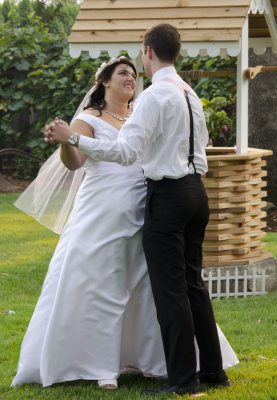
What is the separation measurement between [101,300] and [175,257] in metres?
0.59

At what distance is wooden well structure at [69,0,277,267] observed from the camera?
6281 mm

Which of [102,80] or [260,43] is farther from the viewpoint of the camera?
[260,43]

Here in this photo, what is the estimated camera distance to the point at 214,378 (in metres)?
4.06

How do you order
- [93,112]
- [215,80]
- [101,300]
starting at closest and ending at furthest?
[101,300] < [93,112] < [215,80]

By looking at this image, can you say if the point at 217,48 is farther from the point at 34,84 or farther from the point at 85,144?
the point at 34,84

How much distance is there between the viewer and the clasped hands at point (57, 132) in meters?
3.63

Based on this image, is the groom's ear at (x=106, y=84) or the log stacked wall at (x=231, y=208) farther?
the log stacked wall at (x=231, y=208)

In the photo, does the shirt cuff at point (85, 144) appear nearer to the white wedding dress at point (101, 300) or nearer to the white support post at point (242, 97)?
the white wedding dress at point (101, 300)

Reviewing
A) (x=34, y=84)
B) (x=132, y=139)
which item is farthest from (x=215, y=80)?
(x=132, y=139)

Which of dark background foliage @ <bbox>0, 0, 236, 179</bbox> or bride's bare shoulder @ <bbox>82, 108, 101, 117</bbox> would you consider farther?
dark background foliage @ <bbox>0, 0, 236, 179</bbox>

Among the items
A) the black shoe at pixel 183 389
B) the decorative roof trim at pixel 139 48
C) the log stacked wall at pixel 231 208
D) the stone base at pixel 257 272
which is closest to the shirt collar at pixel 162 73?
the black shoe at pixel 183 389

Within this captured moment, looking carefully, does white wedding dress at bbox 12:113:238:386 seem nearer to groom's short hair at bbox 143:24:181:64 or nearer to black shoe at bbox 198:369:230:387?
black shoe at bbox 198:369:230:387

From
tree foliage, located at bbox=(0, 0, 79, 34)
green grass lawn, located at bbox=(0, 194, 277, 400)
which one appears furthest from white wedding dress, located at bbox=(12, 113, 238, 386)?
tree foliage, located at bbox=(0, 0, 79, 34)

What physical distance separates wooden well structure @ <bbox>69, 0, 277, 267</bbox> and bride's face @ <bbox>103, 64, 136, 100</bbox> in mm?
1828
